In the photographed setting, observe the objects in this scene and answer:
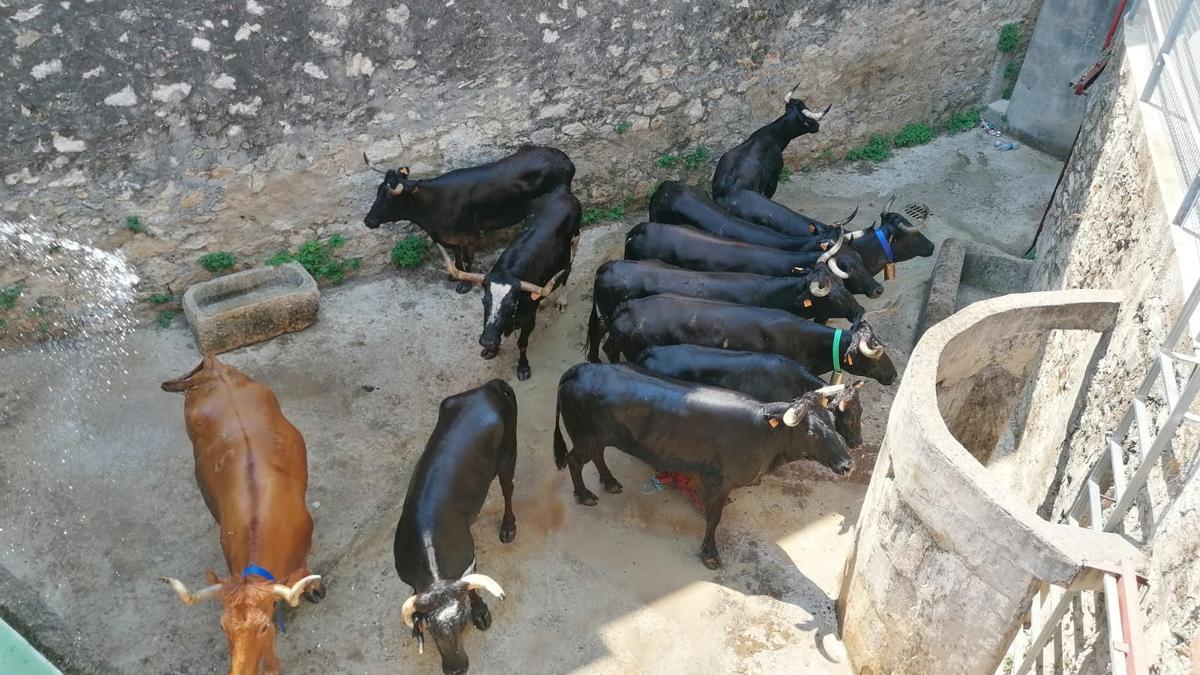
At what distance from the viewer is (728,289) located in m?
7.23

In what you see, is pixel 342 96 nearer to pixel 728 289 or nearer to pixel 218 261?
pixel 218 261

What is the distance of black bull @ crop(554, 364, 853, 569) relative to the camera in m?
5.78

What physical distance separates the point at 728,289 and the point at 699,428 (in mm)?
1700

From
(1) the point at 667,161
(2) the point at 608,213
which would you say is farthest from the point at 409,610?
(1) the point at 667,161

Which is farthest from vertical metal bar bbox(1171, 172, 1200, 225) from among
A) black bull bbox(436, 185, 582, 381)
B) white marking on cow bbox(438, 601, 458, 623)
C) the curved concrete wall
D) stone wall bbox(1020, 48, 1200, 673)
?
black bull bbox(436, 185, 582, 381)

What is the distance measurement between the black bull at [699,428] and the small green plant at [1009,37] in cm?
747

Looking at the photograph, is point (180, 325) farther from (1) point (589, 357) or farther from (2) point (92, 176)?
(1) point (589, 357)

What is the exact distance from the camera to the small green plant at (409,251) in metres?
8.53

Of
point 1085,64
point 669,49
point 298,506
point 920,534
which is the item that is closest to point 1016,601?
point 920,534

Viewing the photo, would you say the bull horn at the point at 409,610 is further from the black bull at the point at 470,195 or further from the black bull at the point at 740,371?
the black bull at the point at 470,195

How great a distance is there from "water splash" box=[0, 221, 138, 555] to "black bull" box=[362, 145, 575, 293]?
218 centimetres

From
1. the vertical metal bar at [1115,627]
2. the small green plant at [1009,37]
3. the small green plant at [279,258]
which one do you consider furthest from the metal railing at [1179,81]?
the small green plant at [279,258]

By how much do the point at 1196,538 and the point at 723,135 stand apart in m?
6.98

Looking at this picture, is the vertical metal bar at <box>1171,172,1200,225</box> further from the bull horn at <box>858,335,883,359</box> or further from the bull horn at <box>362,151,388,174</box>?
the bull horn at <box>362,151,388,174</box>
